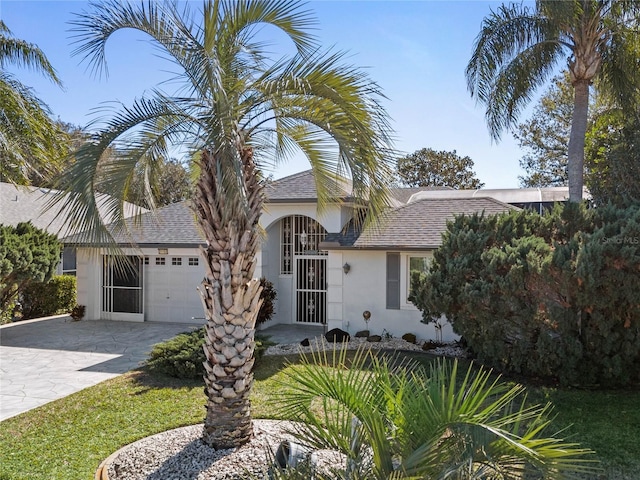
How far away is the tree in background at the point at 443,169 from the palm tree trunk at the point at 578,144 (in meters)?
33.1

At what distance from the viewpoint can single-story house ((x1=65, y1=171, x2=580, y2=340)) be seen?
16.0 metres

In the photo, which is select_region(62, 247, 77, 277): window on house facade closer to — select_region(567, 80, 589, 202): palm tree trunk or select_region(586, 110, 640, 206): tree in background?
select_region(567, 80, 589, 202): palm tree trunk

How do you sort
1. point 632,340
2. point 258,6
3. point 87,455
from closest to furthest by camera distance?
point 258,6 → point 87,455 → point 632,340

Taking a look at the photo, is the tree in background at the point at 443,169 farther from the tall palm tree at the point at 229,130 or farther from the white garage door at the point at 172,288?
the tall palm tree at the point at 229,130

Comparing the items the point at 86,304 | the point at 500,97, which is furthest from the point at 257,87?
the point at 86,304

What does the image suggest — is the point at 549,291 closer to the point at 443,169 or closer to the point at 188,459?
the point at 188,459

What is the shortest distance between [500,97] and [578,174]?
326cm

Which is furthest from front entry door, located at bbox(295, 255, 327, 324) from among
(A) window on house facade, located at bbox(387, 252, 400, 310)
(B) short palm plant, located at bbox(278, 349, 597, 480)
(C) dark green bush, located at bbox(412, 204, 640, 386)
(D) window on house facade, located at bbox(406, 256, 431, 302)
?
(B) short palm plant, located at bbox(278, 349, 597, 480)

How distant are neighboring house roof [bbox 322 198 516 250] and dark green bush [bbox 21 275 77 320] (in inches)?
504

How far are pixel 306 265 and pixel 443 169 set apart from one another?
33.4m

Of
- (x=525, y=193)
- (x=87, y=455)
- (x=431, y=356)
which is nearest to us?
(x=87, y=455)

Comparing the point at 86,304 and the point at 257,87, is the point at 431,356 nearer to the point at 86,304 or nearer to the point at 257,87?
the point at 257,87

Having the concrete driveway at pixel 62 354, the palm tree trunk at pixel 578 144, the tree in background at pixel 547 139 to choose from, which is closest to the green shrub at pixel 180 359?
the concrete driveway at pixel 62 354

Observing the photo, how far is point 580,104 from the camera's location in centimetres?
1502
